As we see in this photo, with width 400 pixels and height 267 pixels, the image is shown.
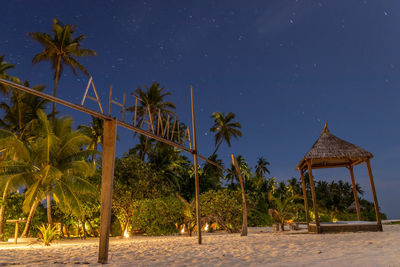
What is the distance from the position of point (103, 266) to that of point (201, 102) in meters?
111

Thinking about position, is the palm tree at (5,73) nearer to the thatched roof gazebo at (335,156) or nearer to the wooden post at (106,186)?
the wooden post at (106,186)

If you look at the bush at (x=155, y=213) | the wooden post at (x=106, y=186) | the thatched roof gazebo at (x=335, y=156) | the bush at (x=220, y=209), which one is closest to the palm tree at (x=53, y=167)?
the bush at (x=155, y=213)

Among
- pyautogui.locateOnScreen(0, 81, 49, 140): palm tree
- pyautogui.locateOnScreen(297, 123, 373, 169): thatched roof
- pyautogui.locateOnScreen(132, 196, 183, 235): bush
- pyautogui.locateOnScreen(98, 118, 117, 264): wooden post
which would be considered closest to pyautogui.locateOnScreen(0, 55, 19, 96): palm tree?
pyautogui.locateOnScreen(0, 81, 49, 140): palm tree

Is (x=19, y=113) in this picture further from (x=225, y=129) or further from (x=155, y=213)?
(x=225, y=129)

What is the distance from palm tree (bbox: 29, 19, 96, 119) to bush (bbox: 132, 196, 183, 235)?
341 inches

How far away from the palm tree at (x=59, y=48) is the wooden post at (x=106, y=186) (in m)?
14.4

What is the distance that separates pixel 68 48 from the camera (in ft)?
61.3

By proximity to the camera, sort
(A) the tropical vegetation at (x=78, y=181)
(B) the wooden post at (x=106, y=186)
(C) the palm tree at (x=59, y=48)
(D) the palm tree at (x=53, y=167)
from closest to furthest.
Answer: (B) the wooden post at (x=106, y=186) → (D) the palm tree at (x=53, y=167) → (A) the tropical vegetation at (x=78, y=181) → (C) the palm tree at (x=59, y=48)

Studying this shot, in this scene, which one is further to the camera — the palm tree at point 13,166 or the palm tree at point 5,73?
the palm tree at point 5,73

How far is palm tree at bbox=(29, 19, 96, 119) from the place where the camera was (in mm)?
18453

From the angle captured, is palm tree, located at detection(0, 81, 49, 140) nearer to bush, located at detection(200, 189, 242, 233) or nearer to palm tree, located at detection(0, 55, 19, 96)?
palm tree, located at detection(0, 55, 19, 96)

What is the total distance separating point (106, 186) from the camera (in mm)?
5348

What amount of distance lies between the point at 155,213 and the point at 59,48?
1272 cm

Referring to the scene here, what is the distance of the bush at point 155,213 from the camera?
15.2m
